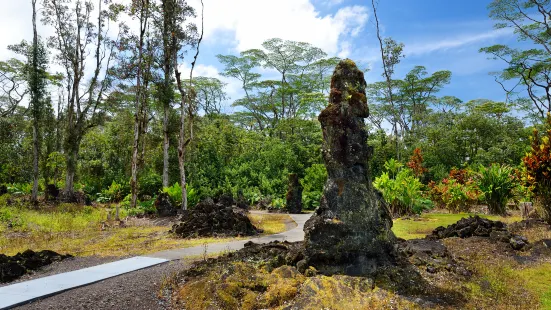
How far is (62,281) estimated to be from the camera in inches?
178

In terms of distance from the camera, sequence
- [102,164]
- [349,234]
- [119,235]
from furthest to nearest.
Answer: [102,164]
[119,235]
[349,234]

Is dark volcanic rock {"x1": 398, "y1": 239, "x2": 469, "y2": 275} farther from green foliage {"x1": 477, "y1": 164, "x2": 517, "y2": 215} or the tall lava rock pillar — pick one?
green foliage {"x1": 477, "y1": 164, "x2": 517, "y2": 215}

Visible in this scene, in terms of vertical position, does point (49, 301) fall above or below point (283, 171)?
below

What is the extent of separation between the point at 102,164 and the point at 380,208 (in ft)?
76.3

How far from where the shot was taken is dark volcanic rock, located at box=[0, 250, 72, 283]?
485 centimetres

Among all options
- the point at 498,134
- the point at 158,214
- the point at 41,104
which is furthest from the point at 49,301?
the point at 498,134

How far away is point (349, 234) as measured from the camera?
13.7ft

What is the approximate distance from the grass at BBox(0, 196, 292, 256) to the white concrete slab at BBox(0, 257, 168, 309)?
1.14m

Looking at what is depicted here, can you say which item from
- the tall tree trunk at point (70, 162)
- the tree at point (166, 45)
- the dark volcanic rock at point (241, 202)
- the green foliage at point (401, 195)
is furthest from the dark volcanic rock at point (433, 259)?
the tall tree trunk at point (70, 162)

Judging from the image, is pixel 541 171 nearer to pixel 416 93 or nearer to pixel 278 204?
pixel 278 204

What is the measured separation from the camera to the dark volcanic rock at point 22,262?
485 cm

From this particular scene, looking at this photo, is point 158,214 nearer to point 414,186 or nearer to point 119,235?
point 119,235

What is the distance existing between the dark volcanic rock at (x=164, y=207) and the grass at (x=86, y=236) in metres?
1.10

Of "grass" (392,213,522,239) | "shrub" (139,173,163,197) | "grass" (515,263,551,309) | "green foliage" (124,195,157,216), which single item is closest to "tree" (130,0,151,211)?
"green foliage" (124,195,157,216)
